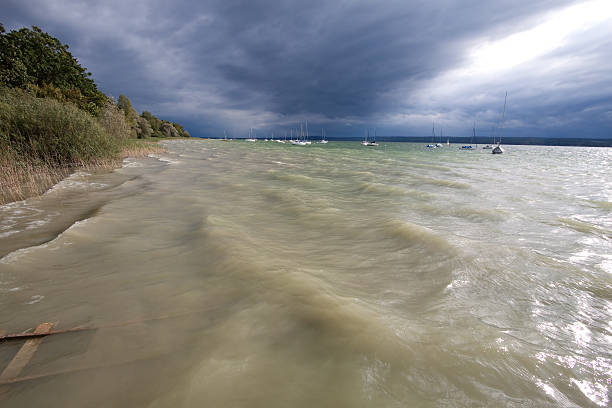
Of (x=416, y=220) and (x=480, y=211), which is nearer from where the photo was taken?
(x=416, y=220)

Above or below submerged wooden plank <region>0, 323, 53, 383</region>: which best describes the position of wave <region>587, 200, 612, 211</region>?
below

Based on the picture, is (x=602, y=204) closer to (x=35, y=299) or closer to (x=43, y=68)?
(x=35, y=299)

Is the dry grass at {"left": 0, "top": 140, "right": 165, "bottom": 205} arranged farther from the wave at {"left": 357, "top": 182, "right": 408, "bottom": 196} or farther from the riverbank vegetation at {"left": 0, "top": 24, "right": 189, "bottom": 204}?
the wave at {"left": 357, "top": 182, "right": 408, "bottom": 196}

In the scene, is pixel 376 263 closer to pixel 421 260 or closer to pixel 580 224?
pixel 421 260

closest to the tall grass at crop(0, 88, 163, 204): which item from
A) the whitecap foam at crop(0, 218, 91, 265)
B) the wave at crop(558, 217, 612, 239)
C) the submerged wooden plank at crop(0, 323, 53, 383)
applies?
the whitecap foam at crop(0, 218, 91, 265)

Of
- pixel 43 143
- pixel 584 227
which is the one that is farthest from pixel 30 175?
pixel 584 227

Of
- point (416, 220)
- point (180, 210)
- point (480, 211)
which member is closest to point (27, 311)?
point (180, 210)

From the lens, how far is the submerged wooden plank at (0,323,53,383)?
236 cm

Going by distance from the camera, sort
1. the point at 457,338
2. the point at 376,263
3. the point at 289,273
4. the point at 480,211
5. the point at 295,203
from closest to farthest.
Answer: the point at 457,338 → the point at 289,273 → the point at 376,263 → the point at 480,211 → the point at 295,203

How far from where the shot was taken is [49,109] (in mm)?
14680

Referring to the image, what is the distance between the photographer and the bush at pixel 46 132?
13414mm

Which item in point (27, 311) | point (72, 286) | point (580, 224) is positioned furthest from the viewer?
point (580, 224)

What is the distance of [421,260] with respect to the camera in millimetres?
5297

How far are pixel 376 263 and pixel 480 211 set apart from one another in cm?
646
